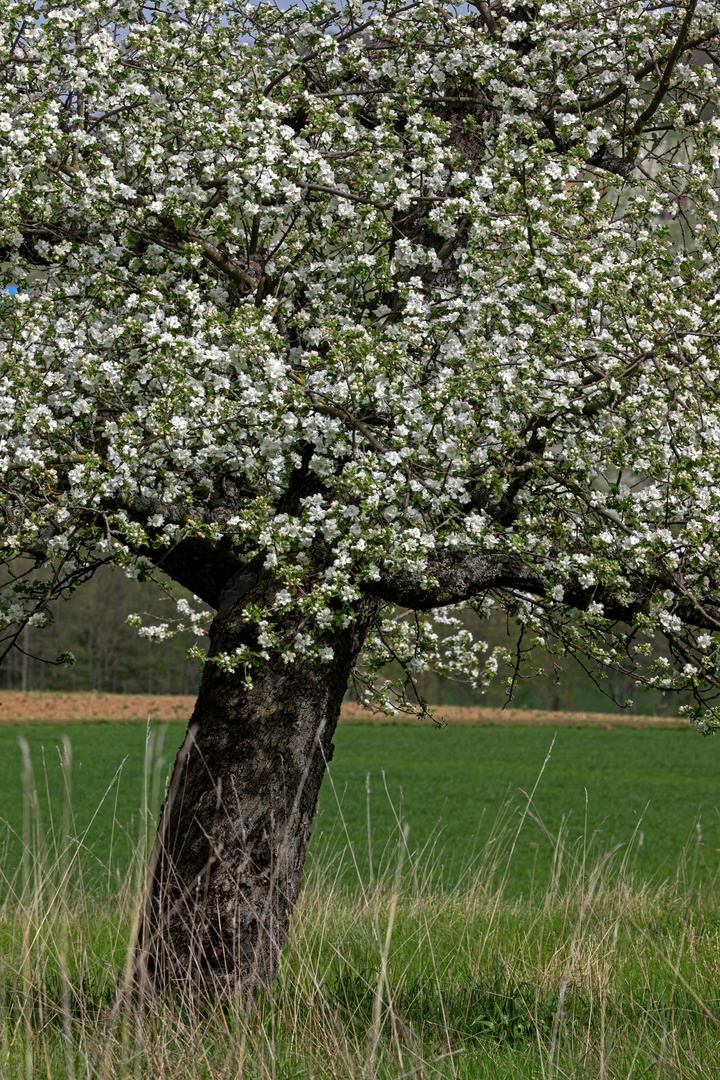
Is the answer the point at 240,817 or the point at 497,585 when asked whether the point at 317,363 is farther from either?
the point at 240,817

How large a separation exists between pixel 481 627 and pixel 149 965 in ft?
201

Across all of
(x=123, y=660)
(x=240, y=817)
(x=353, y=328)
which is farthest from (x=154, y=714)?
(x=353, y=328)

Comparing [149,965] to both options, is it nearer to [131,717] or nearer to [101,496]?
[101,496]

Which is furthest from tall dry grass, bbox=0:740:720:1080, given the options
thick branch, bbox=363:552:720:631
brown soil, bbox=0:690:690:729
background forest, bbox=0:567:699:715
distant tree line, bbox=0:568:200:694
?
distant tree line, bbox=0:568:200:694

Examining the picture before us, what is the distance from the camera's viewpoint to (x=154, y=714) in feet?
180

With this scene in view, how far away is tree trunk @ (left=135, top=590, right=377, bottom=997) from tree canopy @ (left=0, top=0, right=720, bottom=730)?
35cm

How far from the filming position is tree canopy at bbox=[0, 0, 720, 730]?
6352 millimetres

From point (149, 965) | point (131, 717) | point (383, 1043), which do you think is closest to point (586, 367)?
point (383, 1043)

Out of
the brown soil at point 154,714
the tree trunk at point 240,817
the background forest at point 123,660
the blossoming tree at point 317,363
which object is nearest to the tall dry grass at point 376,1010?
the tree trunk at point 240,817

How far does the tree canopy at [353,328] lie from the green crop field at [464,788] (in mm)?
5486

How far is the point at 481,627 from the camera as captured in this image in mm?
67875

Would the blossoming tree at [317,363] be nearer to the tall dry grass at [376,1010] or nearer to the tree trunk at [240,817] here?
the tree trunk at [240,817]

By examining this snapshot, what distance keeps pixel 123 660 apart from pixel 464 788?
57730 mm

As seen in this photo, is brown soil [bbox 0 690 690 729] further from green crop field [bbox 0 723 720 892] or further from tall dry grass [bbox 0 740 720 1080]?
tall dry grass [bbox 0 740 720 1080]
